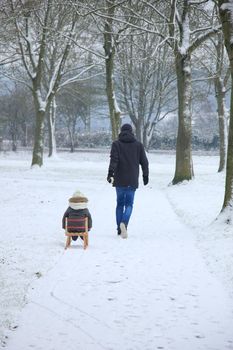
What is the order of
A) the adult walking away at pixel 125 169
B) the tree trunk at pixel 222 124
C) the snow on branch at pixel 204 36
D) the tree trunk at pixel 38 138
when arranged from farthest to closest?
1. the tree trunk at pixel 38 138
2. the tree trunk at pixel 222 124
3. the snow on branch at pixel 204 36
4. the adult walking away at pixel 125 169

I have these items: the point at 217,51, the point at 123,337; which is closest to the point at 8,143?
the point at 217,51

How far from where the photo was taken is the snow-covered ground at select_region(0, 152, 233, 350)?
12.9 ft

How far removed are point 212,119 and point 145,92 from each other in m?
24.2

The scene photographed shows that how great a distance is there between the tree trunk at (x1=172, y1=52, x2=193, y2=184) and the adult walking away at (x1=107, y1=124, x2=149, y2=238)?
986 centimetres

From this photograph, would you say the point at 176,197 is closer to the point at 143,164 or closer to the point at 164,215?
the point at 164,215

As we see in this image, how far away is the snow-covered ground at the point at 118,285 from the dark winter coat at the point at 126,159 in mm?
1051

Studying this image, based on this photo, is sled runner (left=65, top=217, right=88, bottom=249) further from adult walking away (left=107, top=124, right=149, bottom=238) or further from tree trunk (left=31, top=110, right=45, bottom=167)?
tree trunk (left=31, top=110, right=45, bottom=167)

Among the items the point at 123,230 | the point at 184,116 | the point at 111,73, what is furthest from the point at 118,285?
the point at 111,73

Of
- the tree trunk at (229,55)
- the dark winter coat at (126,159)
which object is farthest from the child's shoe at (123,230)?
the tree trunk at (229,55)

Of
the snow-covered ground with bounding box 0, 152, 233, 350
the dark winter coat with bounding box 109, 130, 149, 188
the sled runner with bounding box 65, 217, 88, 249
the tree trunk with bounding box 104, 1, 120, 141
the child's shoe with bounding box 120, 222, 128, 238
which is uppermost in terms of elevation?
the tree trunk with bounding box 104, 1, 120, 141

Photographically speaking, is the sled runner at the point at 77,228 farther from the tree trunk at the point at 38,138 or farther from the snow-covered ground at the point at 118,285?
the tree trunk at the point at 38,138

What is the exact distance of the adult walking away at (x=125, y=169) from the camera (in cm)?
851

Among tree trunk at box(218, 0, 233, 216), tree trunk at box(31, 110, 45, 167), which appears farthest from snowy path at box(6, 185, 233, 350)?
tree trunk at box(31, 110, 45, 167)

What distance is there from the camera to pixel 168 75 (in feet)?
139
